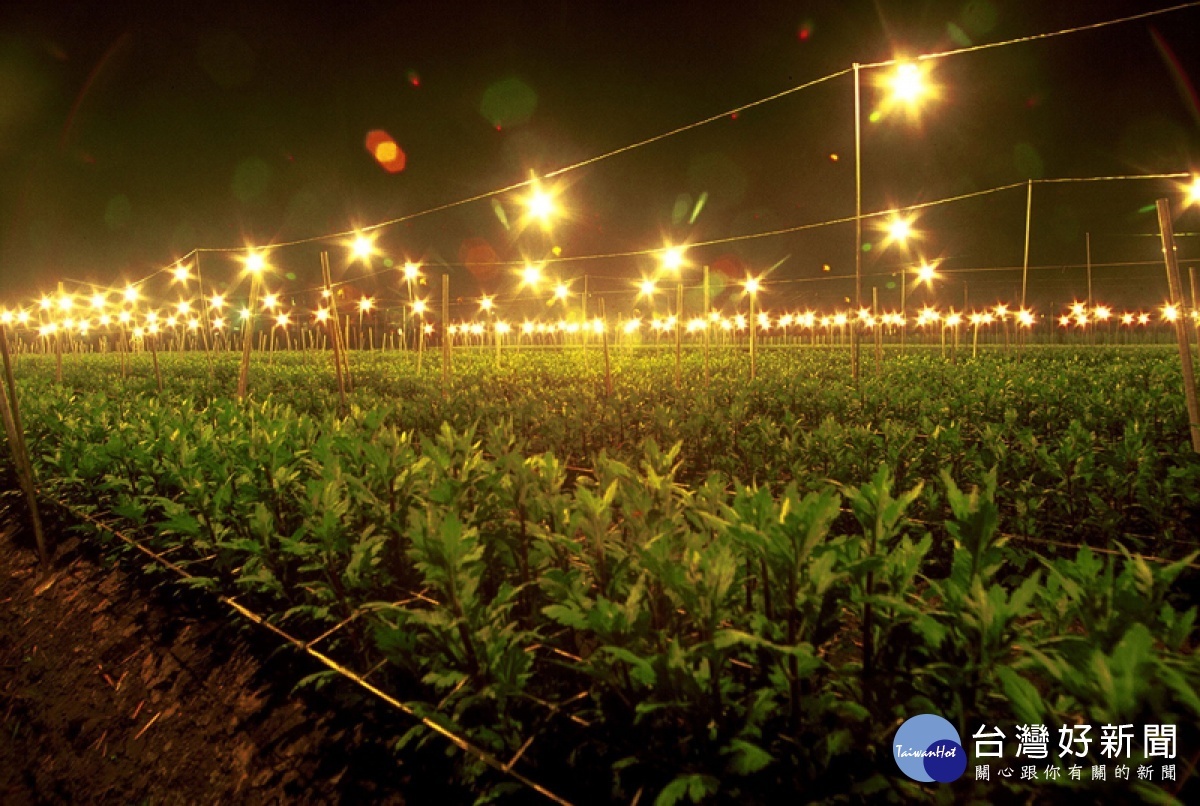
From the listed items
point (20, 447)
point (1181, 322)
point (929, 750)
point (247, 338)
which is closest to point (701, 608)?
point (929, 750)

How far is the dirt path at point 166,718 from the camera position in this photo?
10.1 feet

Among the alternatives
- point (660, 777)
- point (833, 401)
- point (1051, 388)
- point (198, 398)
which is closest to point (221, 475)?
point (660, 777)

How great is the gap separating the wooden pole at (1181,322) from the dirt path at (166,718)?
7025 mm

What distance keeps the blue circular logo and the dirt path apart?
85.3 inches

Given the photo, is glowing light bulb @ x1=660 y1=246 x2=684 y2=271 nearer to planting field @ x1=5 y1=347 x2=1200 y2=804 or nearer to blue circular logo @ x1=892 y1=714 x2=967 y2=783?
planting field @ x1=5 y1=347 x2=1200 y2=804

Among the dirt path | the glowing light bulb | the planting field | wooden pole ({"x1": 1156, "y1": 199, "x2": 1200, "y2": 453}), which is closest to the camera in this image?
the planting field

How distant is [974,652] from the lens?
1.93 m

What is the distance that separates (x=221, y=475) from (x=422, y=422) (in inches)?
218

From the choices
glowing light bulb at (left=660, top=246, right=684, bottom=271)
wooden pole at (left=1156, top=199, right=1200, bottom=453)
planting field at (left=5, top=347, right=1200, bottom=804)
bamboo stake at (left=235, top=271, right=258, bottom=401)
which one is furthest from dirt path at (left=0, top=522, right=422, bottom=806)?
glowing light bulb at (left=660, top=246, right=684, bottom=271)

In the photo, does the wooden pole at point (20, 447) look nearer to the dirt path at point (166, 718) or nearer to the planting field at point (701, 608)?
the dirt path at point (166, 718)

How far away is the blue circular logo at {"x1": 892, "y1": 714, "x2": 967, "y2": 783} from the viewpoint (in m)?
1.84

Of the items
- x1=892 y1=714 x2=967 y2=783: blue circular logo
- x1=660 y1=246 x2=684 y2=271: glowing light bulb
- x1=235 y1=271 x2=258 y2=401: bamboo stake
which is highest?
x1=660 y1=246 x2=684 y2=271: glowing light bulb

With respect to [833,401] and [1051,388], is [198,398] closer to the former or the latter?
[833,401]

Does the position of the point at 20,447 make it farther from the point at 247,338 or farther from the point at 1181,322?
the point at 1181,322
